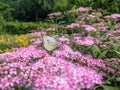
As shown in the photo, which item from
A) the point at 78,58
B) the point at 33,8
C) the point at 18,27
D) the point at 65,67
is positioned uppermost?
the point at 65,67

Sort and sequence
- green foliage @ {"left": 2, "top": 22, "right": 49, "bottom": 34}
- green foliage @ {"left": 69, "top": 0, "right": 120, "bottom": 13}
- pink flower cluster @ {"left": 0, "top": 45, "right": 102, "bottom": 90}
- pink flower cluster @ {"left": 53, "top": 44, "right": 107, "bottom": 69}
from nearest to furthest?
pink flower cluster @ {"left": 0, "top": 45, "right": 102, "bottom": 90} < pink flower cluster @ {"left": 53, "top": 44, "right": 107, "bottom": 69} < green foliage @ {"left": 69, "top": 0, "right": 120, "bottom": 13} < green foliage @ {"left": 2, "top": 22, "right": 49, "bottom": 34}

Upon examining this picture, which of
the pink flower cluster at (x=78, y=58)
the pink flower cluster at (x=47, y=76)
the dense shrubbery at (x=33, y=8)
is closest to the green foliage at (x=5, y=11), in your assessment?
the dense shrubbery at (x=33, y=8)

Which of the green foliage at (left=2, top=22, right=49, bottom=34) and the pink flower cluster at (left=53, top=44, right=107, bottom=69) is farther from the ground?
the pink flower cluster at (left=53, top=44, right=107, bottom=69)

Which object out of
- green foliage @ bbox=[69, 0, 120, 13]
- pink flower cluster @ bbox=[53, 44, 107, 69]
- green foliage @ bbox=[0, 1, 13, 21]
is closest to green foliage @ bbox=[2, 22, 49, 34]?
green foliage @ bbox=[0, 1, 13, 21]

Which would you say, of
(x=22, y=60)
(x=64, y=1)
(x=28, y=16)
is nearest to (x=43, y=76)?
(x=22, y=60)

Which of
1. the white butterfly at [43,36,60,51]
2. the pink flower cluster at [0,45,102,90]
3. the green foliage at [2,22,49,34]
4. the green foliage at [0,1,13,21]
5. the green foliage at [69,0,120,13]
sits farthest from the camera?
the green foliage at [0,1,13,21]

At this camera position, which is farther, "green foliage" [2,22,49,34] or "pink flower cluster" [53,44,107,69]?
"green foliage" [2,22,49,34]

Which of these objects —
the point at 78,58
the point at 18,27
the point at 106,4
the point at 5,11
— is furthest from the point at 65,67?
the point at 5,11

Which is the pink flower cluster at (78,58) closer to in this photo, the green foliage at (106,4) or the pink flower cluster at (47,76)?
the pink flower cluster at (47,76)

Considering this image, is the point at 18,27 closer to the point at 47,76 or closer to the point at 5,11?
the point at 5,11

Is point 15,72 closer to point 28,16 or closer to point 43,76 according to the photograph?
point 43,76

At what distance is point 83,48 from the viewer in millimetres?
3215

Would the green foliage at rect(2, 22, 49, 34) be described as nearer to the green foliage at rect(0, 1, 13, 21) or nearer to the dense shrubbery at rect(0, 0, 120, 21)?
the green foliage at rect(0, 1, 13, 21)

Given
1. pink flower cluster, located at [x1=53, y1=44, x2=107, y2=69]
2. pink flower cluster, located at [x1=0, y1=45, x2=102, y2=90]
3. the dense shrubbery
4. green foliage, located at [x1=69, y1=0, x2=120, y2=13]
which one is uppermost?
pink flower cluster, located at [x1=0, y1=45, x2=102, y2=90]
